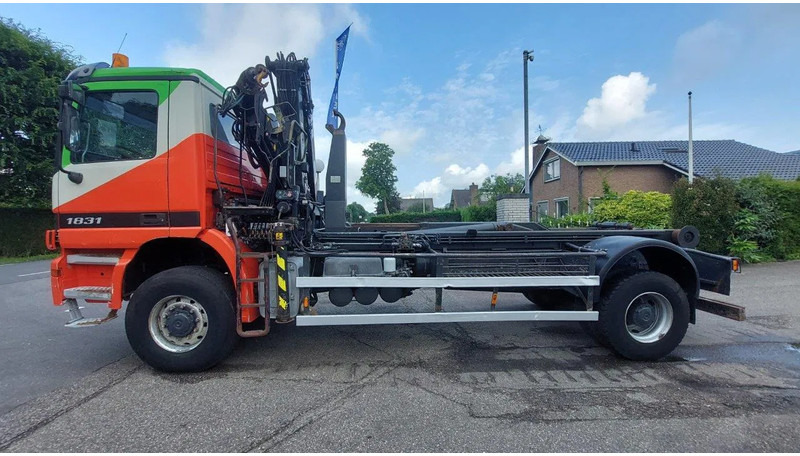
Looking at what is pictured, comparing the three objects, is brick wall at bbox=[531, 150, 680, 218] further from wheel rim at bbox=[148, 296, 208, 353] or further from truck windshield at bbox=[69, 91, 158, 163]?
truck windshield at bbox=[69, 91, 158, 163]

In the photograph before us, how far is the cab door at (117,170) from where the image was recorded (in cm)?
359

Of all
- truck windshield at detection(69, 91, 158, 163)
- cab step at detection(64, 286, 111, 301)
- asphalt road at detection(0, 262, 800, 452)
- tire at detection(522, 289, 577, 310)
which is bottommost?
asphalt road at detection(0, 262, 800, 452)

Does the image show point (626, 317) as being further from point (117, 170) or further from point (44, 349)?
point (44, 349)

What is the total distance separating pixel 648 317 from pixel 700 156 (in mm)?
23840

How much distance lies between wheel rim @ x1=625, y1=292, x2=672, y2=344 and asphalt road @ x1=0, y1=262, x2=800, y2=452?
1.08 feet

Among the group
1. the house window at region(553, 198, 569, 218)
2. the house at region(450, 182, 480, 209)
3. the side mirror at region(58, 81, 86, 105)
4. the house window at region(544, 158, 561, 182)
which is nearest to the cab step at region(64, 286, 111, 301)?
the side mirror at region(58, 81, 86, 105)

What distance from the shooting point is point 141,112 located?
3664mm

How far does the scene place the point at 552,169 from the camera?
80.5 ft

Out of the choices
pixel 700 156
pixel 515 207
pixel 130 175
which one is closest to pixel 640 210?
pixel 515 207

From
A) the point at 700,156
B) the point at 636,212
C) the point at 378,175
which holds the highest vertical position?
the point at 378,175

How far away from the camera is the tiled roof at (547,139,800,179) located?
1970 centimetres

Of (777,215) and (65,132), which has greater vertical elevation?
(65,132)

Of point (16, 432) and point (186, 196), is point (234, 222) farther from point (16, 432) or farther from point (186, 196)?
point (16, 432)

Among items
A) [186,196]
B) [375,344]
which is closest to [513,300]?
[375,344]
